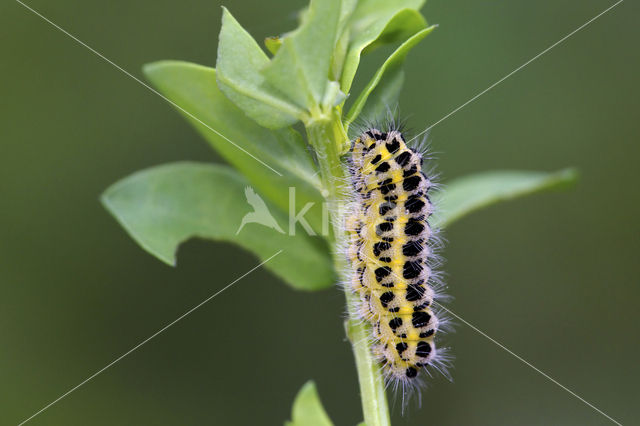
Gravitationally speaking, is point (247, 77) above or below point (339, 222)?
above

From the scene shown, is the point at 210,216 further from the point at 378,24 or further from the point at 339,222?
the point at 378,24

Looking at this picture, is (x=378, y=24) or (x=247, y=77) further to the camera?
(x=378, y=24)

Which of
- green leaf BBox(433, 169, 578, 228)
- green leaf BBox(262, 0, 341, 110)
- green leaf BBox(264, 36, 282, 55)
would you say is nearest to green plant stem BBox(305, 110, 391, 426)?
green leaf BBox(262, 0, 341, 110)

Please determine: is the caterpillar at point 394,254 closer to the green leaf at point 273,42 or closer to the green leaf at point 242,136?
the green leaf at point 242,136

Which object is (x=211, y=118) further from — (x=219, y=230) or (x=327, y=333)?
(x=327, y=333)

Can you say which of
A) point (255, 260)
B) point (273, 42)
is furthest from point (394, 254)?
point (255, 260)
